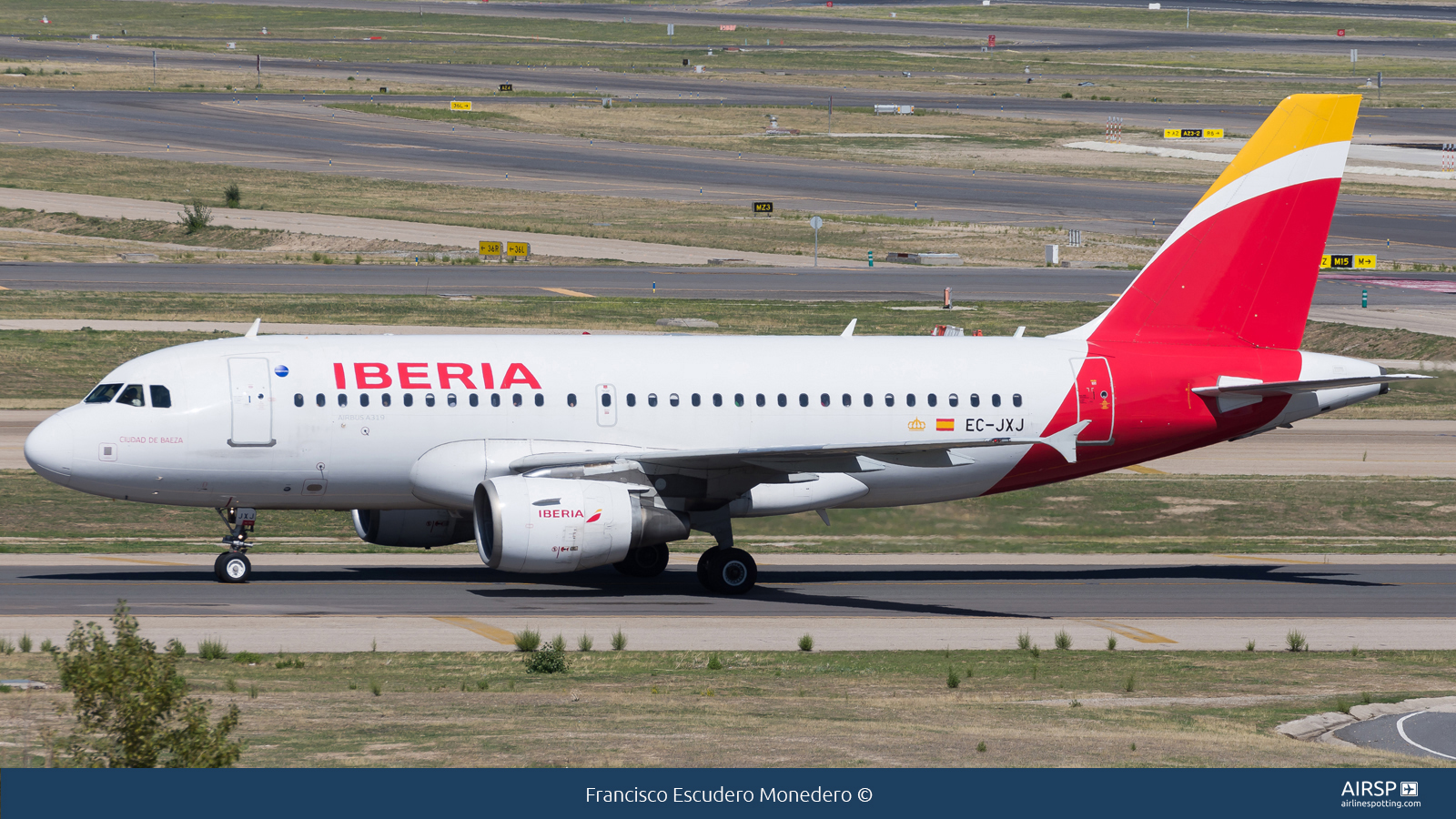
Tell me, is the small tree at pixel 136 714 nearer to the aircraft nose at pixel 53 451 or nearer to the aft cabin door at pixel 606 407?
Answer: the aircraft nose at pixel 53 451

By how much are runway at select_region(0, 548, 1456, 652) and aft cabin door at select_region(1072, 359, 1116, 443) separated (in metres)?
3.28

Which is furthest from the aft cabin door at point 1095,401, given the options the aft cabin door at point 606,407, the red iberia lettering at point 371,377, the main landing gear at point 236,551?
the main landing gear at point 236,551

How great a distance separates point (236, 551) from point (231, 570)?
51cm

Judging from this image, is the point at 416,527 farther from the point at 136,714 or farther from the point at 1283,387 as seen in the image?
the point at 136,714

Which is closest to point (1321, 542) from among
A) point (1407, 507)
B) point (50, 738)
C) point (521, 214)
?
point (1407, 507)

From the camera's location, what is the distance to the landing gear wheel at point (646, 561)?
37.0m

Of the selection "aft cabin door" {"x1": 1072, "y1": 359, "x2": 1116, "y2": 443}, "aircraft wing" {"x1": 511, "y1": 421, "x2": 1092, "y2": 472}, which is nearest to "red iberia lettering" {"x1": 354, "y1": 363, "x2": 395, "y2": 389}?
"aircraft wing" {"x1": 511, "y1": 421, "x2": 1092, "y2": 472}

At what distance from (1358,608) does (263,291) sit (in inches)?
2114

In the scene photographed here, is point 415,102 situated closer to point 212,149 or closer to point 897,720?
point 212,149

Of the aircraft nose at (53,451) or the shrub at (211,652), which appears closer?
the shrub at (211,652)

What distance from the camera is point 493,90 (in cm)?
16725

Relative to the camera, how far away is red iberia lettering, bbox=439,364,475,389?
34.1 metres

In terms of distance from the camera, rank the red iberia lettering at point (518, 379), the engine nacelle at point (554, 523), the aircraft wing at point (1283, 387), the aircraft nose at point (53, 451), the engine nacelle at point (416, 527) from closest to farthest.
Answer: the engine nacelle at point (554, 523), the aircraft nose at point (53, 451), the red iberia lettering at point (518, 379), the engine nacelle at point (416, 527), the aircraft wing at point (1283, 387)

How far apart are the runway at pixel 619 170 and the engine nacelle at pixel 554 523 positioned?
72.8 m
